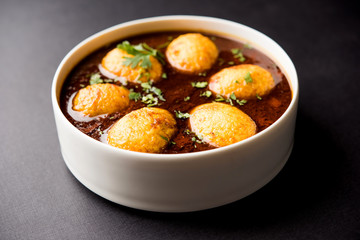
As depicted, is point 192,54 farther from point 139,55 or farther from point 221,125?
point 221,125

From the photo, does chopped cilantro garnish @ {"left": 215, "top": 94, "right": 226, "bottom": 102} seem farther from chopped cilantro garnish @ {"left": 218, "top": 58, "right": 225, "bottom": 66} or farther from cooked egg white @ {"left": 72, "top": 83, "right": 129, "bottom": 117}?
cooked egg white @ {"left": 72, "top": 83, "right": 129, "bottom": 117}

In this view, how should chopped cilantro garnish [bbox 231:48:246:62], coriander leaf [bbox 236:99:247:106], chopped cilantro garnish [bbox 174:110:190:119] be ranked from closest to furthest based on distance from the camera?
chopped cilantro garnish [bbox 174:110:190:119]
coriander leaf [bbox 236:99:247:106]
chopped cilantro garnish [bbox 231:48:246:62]

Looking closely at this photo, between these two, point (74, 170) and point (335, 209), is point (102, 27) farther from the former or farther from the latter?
point (335, 209)

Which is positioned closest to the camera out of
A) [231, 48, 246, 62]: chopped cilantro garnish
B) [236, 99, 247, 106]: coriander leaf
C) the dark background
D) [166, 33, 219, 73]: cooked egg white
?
the dark background

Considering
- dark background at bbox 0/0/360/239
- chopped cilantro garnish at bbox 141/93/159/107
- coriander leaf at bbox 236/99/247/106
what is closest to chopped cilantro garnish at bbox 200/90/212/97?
coriander leaf at bbox 236/99/247/106

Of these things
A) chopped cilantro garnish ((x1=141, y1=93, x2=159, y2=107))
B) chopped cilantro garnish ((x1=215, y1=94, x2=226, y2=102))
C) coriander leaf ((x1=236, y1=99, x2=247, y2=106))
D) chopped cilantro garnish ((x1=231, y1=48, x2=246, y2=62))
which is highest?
chopped cilantro garnish ((x1=141, y1=93, x2=159, y2=107))

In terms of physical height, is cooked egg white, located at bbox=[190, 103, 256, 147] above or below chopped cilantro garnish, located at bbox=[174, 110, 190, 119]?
above

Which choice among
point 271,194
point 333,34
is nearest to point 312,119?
point 271,194
